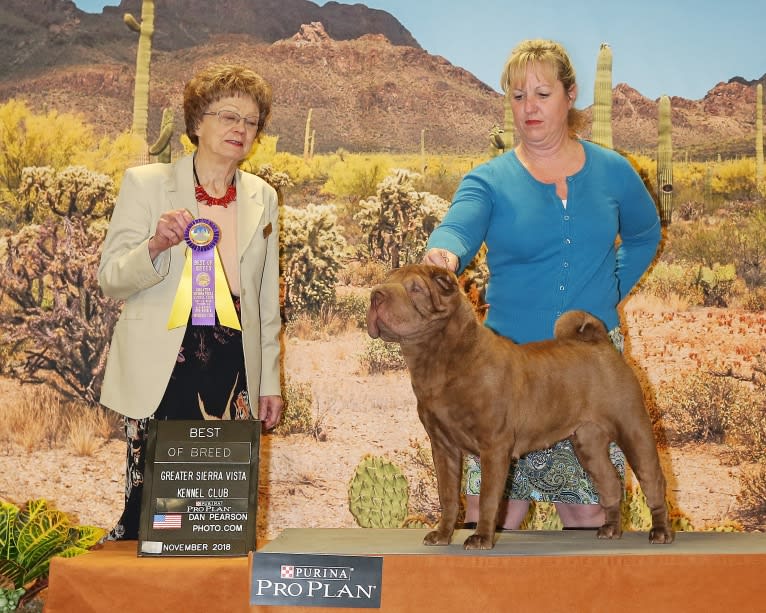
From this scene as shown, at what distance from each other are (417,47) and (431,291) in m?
3.56

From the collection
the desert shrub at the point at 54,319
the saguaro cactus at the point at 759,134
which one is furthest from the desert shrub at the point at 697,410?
the desert shrub at the point at 54,319

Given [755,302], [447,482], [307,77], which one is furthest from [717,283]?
[447,482]

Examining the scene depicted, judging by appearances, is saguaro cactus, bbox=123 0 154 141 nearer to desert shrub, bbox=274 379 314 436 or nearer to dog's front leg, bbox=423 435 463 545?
desert shrub, bbox=274 379 314 436

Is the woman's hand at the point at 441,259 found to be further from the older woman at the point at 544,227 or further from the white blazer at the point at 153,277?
the white blazer at the point at 153,277

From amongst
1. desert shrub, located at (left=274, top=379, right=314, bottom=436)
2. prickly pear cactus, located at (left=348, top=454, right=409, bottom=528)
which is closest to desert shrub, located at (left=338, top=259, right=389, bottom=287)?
desert shrub, located at (left=274, top=379, right=314, bottom=436)

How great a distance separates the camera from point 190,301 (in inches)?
93.7

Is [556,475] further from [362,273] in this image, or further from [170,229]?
[362,273]

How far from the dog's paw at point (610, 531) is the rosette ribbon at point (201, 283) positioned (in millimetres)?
1167

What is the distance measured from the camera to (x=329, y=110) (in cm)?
512

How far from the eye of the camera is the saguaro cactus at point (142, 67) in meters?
4.94

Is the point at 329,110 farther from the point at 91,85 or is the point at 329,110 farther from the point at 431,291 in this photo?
the point at 431,291

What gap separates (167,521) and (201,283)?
2.11 feet

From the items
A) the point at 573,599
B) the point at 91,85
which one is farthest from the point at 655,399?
the point at 91,85

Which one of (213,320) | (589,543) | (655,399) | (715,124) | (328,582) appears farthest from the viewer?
(715,124)
